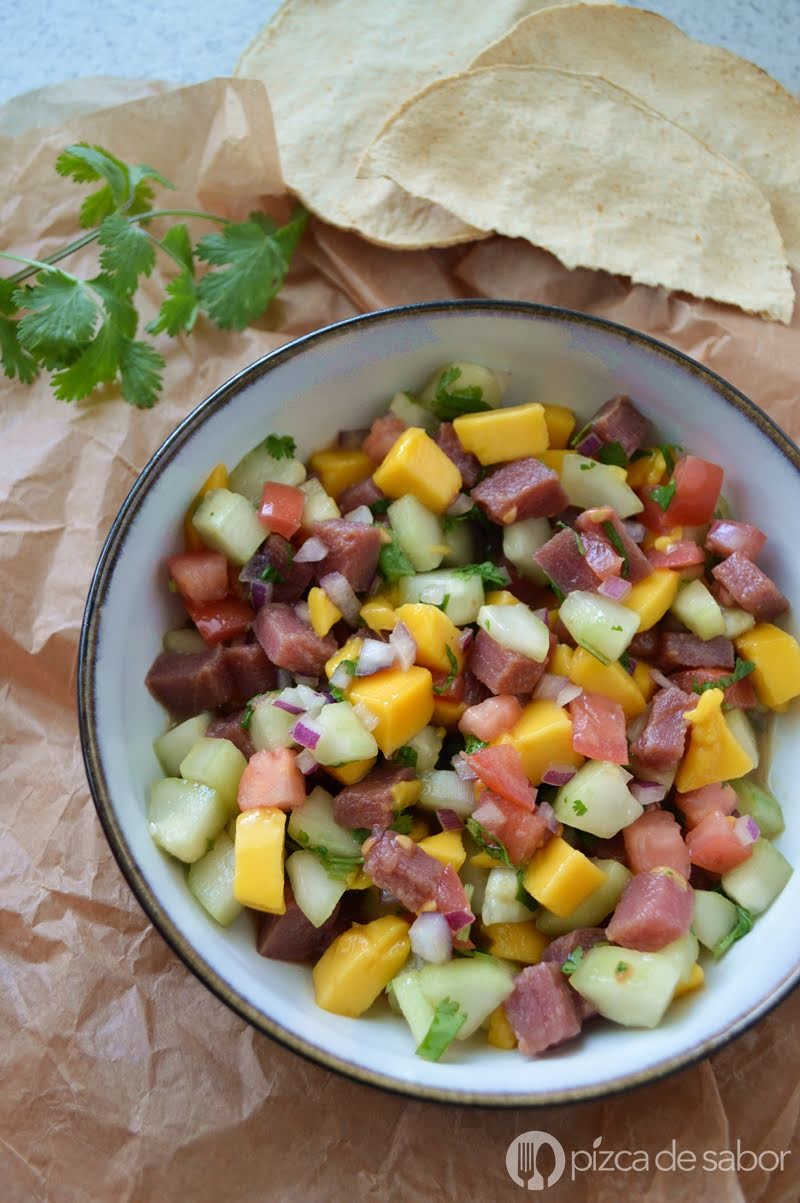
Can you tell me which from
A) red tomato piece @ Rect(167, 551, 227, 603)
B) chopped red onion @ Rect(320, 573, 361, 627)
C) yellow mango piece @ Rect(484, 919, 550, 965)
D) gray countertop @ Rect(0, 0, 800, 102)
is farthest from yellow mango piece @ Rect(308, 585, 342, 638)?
gray countertop @ Rect(0, 0, 800, 102)

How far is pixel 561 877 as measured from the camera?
7.95 feet

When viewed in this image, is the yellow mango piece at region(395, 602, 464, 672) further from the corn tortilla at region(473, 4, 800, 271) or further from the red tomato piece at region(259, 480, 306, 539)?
the corn tortilla at region(473, 4, 800, 271)

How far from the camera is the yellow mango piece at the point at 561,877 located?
2424 mm

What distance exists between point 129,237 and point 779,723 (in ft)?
7.24

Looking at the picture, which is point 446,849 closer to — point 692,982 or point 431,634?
point 431,634

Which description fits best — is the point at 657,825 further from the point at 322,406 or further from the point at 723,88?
the point at 723,88

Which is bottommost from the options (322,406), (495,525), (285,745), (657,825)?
(657,825)

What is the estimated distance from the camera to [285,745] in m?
2.54

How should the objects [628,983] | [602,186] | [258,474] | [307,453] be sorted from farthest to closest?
[602,186] < [307,453] < [258,474] < [628,983]

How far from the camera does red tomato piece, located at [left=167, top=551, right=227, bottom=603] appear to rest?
2.63 m

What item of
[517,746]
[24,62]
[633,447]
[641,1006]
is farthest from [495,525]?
[24,62]

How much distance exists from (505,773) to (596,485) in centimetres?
82

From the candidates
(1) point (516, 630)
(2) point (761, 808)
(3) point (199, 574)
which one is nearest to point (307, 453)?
(3) point (199, 574)

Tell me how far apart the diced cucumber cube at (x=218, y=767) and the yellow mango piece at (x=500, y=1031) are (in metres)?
0.79
